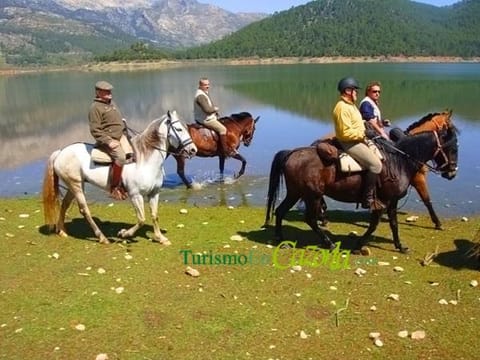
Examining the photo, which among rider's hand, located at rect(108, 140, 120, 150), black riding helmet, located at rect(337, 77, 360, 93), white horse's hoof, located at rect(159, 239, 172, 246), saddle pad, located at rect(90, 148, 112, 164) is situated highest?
black riding helmet, located at rect(337, 77, 360, 93)

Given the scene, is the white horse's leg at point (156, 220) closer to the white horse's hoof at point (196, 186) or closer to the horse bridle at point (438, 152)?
the horse bridle at point (438, 152)

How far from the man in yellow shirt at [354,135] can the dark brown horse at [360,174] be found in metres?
0.23

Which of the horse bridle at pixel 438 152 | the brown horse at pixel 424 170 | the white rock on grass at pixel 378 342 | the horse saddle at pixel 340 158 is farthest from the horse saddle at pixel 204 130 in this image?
the white rock on grass at pixel 378 342

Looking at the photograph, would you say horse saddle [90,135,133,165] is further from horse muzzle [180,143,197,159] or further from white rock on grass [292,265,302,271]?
white rock on grass [292,265,302,271]

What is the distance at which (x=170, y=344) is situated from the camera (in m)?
6.66

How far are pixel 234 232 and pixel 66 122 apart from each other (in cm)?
2734

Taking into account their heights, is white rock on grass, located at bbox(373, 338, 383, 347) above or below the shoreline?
below

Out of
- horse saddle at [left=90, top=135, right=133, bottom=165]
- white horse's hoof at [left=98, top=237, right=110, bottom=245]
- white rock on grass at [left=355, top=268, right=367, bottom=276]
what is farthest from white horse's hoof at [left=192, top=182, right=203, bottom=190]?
white rock on grass at [left=355, top=268, right=367, bottom=276]

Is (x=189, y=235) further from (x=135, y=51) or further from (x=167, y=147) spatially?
(x=135, y=51)

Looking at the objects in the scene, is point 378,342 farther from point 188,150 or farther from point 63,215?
point 63,215

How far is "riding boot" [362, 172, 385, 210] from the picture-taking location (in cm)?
940

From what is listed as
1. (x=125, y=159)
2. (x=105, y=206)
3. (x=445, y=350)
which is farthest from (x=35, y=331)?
(x=105, y=206)

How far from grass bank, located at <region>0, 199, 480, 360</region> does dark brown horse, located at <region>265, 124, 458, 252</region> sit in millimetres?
908

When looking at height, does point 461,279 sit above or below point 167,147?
below
